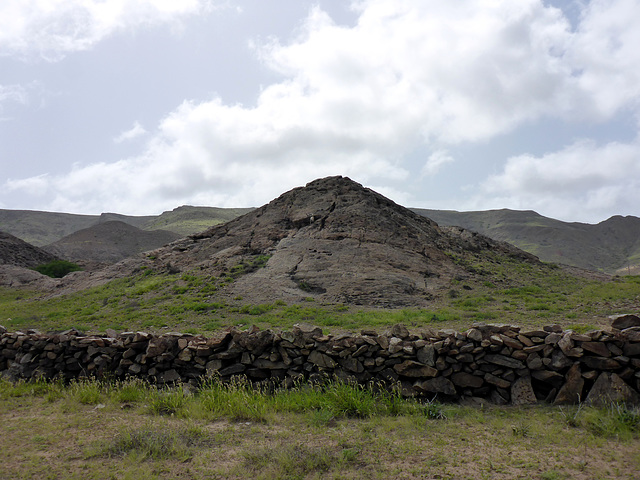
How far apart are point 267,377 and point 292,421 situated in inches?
63.3

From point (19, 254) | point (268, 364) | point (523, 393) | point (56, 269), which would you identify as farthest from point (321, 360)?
point (19, 254)

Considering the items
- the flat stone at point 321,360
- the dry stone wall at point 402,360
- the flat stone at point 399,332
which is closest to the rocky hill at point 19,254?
the dry stone wall at point 402,360

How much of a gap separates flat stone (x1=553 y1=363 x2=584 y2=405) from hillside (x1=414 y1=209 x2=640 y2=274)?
95.0 meters

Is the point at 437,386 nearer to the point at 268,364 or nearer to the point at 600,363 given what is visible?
the point at 600,363

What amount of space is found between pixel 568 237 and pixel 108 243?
A: 108 meters

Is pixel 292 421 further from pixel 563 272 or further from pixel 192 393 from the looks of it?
pixel 563 272

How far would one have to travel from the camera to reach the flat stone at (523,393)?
6019 millimetres

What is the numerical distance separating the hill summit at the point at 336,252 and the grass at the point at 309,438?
1304 centimetres

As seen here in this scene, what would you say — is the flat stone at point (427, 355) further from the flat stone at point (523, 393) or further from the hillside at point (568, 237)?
the hillside at point (568, 237)

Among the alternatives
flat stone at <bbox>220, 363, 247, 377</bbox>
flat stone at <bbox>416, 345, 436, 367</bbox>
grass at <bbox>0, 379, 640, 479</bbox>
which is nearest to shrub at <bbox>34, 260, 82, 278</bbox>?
grass at <bbox>0, 379, 640, 479</bbox>

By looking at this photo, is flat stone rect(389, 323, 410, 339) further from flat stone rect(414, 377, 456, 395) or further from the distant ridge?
the distant ridge

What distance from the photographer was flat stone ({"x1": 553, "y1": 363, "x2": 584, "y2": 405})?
19.0 ft

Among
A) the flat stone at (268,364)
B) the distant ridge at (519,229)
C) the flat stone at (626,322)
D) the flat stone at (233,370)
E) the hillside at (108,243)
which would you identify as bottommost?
the flat stone at (233,370)

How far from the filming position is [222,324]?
15625 mm
